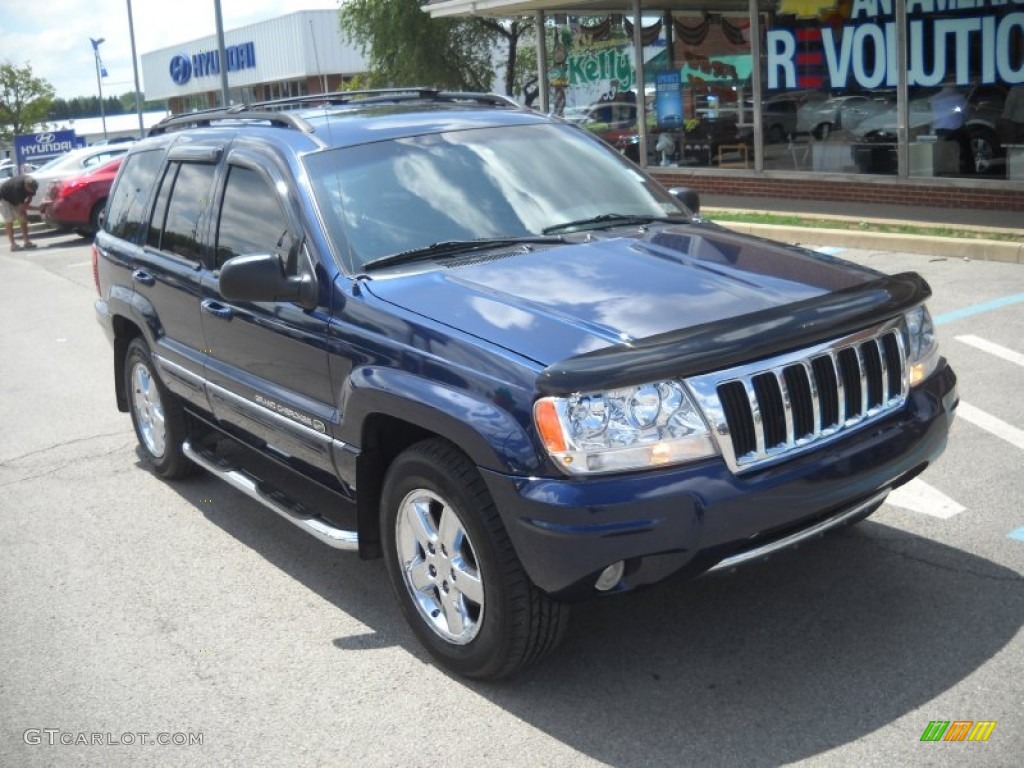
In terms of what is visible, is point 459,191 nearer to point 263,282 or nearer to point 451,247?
point 451,247

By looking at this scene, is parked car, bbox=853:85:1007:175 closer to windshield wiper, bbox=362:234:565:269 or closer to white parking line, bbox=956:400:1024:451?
white parking line, bbox=956:400:1024:451

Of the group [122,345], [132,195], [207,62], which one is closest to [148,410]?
[122,345]

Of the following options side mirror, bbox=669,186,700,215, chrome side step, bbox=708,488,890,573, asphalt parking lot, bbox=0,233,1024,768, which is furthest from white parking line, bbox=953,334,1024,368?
chrome side step, bbox=708,488,890,573

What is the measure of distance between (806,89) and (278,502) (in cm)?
1302

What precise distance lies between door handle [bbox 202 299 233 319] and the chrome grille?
2.50 metres

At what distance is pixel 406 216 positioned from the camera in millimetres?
4684

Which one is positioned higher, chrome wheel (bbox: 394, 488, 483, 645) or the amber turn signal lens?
the amber turn signal lens

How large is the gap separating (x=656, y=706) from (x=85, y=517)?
12.1ft

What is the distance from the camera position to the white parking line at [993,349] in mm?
7669

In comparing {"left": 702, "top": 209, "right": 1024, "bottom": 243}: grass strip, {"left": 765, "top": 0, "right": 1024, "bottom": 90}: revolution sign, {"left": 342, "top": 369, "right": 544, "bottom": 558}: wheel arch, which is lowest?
{"left": 702, "top": 209, "right": 1024, "bottom": 243}: grass strip

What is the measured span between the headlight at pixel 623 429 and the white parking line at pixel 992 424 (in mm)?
2998

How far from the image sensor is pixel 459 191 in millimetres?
4816

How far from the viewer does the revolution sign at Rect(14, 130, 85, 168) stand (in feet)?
108

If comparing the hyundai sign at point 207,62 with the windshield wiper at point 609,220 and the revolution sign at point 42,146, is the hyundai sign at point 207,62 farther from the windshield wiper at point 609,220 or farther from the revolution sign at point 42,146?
the windshield wiper at point 609,220
